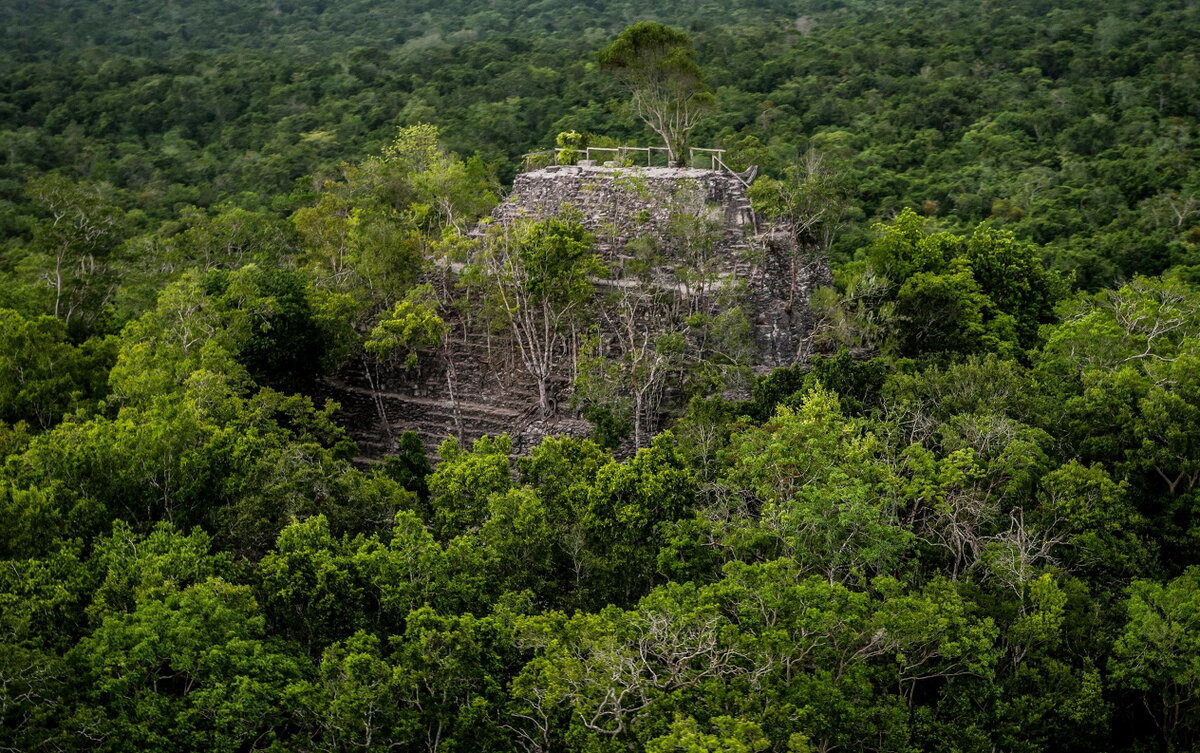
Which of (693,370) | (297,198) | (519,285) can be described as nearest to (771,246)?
(693,370)

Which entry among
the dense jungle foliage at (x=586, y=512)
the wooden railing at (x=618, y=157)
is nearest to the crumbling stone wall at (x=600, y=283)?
the dense jungle foliage at (x=586, y=512)

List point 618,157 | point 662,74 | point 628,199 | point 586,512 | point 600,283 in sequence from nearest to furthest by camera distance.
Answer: point 586,512 < point 600,283 < point 628,199 < point 662,74 < point 618,157

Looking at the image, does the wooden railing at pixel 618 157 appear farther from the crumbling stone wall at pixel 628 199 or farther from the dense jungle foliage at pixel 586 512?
the dense jungle foliage at pixel 586 512

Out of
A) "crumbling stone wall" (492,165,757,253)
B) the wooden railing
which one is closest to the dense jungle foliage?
"crumbling stone wall" (492,165,757,253)

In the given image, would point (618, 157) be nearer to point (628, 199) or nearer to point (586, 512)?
point (628, 199)

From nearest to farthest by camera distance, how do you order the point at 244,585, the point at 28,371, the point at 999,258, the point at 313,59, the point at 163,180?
1. the point at 244,585
2. the point at 28,371
3. the point at 999,258
4. the point at 163,180
5. the point at 313,59

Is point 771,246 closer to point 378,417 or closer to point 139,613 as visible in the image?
point 378,417

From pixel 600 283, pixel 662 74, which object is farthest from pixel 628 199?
pixel 662 74
